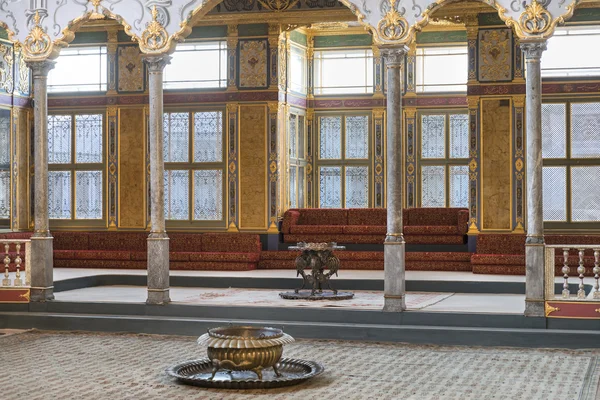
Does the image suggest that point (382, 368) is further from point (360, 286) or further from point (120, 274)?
point (120, 274)

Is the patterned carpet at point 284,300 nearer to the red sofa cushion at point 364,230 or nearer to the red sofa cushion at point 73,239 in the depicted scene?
the red sofa cushion at point 364,230

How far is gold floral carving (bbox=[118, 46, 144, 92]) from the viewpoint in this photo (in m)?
15.8

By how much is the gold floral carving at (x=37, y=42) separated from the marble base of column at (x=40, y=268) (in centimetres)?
206

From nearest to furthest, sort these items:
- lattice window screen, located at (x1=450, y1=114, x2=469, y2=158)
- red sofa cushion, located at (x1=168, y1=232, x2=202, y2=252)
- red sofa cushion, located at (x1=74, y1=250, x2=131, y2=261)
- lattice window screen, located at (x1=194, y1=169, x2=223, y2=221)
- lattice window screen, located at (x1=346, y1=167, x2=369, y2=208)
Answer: red sofa cushion, located at (x1=74, y1=250, x2=131, y2=261) → red sofa cushion, located at (x1=168, y1=232, x2=202, y2=252) → lattice window screen, located at (x1=194, y1=169, x2=223, y2=221) → lattice window screen, located at (x1=450, y1=114, x2=469, y2=158) → lattice window screen, located at (x1=346, y1=167, x2=369, y2=208)

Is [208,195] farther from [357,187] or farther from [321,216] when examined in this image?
[357,187]

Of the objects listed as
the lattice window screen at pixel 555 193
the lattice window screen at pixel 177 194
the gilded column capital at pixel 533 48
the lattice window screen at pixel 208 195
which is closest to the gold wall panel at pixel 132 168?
the lattice window screen at pixel 177 194

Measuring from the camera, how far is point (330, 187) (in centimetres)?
1628

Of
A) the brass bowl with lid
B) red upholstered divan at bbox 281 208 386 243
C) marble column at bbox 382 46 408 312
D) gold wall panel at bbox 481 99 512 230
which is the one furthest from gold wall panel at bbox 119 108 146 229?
the brass bowl with lid

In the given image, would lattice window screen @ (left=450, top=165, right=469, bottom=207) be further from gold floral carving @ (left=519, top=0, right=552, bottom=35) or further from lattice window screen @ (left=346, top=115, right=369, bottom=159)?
gold floral carving @ (left=519, top=0, right=552, bottom=35)

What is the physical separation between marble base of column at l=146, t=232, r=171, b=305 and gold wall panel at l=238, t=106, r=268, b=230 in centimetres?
477

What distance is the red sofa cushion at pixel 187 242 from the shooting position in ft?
49.8

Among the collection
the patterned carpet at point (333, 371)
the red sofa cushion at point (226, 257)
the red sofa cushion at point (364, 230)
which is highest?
the red sofa cushion at point (364, 230)

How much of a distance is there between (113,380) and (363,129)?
9.38 m

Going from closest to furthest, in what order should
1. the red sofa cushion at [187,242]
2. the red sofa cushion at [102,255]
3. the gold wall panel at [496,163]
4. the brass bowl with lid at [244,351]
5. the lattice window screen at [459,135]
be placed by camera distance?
the brass bowl with lid at [244,351], the gold wall panel at [496,163], the red sofa cushion at [102,255], the red sofa cushion at [187,242], the lattice window screen at [459,135]
